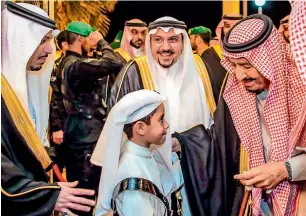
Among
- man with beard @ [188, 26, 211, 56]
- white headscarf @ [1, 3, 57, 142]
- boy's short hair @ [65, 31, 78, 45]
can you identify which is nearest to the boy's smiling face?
white headscarf @ [1, 3, 57, 142]

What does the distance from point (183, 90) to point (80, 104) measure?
1.78m

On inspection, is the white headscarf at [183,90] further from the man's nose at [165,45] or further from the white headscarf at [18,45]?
the white headscarf at [18,45]

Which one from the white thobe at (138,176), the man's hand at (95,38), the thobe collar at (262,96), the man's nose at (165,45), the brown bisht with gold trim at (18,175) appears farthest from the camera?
the man's hand at (95,38)

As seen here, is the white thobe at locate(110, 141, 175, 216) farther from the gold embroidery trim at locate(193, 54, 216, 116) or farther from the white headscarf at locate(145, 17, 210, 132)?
the gold embroidery trim at locate(193, 54, 216, 116)

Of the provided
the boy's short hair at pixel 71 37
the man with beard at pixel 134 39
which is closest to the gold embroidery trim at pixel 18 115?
the boy's short hair at pixel 71 37

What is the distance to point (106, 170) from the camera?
149 inches

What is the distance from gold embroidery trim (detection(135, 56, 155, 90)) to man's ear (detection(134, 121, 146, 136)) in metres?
1.17

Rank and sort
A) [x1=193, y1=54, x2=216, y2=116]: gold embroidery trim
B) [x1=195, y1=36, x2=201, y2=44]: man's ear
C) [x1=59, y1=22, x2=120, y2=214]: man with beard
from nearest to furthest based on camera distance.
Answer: [x1=193, y1=54, x2=216, y2=116]: gold embroidery trim
[x1=59, y1=22, x2=120, y2=214]: man with beard
[x1=195, y1=36, x2=201, y2=44]: man's ear

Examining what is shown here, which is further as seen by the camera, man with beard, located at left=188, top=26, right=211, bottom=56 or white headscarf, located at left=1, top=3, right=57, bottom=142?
man with beard, located at left=188, top=26, right=211, bottom=56

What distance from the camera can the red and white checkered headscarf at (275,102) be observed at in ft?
11.8

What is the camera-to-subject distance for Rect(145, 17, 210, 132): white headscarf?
498 centimetres

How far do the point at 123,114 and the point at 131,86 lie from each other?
1309 millimetres

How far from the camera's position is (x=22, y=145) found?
2988 millimetres

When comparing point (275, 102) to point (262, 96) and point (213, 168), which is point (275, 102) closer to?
point (262, 96)
